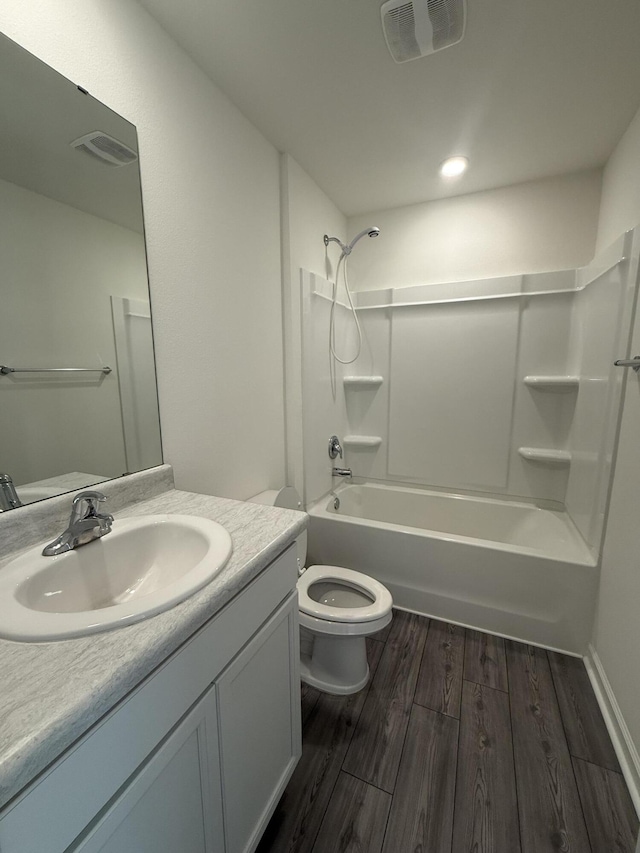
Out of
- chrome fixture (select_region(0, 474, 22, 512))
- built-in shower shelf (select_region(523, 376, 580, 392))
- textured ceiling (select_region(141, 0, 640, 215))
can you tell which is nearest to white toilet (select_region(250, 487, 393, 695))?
chrome fixture (select_region(0, 474, 22, 512))

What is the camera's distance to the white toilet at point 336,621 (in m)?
1.34

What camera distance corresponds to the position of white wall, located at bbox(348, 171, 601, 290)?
2.04 m

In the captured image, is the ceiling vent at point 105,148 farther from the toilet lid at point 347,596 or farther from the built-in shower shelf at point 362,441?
the built-in shower shelf at point 362,441

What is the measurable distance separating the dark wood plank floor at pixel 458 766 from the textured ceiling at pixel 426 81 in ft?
8.01

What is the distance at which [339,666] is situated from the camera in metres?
1.44

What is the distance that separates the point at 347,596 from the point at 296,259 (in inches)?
70.0

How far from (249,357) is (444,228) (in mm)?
1679

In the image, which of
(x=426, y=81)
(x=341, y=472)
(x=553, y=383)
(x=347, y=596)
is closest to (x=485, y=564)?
(x=347, y=596)

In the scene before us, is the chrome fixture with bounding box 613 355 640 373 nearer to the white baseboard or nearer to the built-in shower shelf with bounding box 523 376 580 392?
the built-in shower shelf with bounding box 523 376 580 392

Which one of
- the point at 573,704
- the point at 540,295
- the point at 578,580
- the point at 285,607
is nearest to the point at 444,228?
the point at 540,295

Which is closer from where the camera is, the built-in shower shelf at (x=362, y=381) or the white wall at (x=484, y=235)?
the white wall at (x=484, y=235)

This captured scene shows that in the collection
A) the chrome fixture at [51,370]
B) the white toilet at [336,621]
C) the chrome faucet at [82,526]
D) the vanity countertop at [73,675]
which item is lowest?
the white toilet at [336,621]

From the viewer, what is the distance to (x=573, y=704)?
1379mm

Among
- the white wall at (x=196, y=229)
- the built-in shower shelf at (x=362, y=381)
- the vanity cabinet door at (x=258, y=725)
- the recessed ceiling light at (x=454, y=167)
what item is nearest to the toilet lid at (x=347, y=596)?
the vanity cabinet door at (x=258, y=725)
